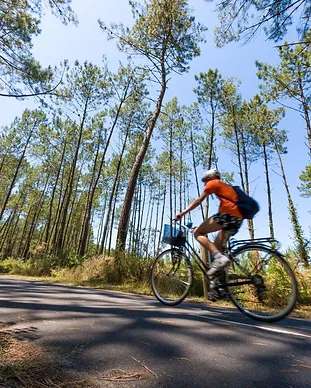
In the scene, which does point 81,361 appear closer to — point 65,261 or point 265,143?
point 65,261

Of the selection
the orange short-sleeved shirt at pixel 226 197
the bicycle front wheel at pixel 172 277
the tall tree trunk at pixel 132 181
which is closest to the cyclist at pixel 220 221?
the orange short-sleeved shirt at pixel 226 197

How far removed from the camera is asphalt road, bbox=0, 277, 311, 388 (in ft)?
6.20

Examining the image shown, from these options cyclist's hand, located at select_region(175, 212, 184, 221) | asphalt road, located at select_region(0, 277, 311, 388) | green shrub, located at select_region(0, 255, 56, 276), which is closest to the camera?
asphalt road, located at select_region(0, 277, 311, 388)

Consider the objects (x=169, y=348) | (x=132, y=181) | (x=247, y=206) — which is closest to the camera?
(x=169, y=348)

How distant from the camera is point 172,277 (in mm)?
5250

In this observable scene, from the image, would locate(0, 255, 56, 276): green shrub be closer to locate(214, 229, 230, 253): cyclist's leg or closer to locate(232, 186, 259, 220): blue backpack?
locate(214, 229, 230, 253): cyclist's leg

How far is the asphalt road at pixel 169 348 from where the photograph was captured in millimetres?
1889

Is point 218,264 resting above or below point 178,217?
below

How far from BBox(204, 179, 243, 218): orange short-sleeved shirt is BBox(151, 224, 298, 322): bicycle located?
0.40 m

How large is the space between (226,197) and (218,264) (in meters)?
0.81

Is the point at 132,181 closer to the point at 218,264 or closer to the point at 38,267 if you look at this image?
the point at 38,267

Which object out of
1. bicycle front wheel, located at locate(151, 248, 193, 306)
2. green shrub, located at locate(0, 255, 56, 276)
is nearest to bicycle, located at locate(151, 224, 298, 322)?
bicycle front wheel, located at locate(151, 248, 193, 306)

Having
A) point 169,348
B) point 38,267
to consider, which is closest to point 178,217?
point 169,348

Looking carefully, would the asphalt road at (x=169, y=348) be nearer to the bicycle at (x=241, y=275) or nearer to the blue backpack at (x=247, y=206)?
the bicycle at (x=241, y=275)
